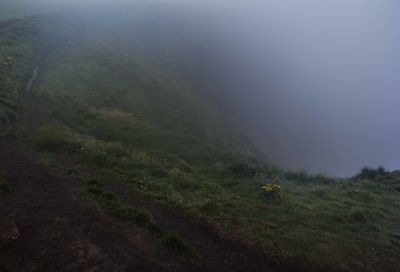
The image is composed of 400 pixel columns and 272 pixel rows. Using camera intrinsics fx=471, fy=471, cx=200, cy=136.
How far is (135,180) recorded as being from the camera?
904 inches

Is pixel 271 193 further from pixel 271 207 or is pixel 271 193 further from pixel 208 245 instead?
pixel 208 245

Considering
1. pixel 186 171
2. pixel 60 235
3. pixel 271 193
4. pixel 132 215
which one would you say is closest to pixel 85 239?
pixel 60 235

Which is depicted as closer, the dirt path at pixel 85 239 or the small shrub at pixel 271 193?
the dirt path at pixel 85 239

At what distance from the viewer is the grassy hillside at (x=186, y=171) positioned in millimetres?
18219

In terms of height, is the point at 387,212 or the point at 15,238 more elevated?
the point at 387,212

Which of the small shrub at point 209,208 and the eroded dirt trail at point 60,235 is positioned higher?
the small shrub at point 209,208

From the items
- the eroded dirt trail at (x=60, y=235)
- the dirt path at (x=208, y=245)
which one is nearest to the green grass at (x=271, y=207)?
the dirt path at (x=208, y=245)

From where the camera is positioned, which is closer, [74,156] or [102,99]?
[74,156]

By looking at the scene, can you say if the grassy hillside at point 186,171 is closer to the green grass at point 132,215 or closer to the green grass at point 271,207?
the green grass at point 271,207

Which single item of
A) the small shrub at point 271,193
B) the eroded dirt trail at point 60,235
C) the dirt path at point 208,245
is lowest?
the eroded dirt trail at point 60,235

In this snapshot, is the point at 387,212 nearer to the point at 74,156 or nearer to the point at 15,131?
the point at 74,156

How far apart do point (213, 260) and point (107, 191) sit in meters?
6.85

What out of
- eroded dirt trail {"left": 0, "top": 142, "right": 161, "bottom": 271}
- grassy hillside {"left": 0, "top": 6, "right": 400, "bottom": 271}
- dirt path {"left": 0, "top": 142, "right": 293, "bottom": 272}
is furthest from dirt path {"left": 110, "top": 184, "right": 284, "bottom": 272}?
eroded dirt trail {"left": 0, "top": 142, "right": 161, "bottom": 271}

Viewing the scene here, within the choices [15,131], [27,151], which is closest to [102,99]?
[15,131]
